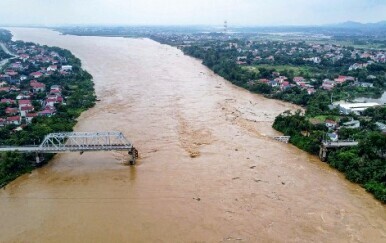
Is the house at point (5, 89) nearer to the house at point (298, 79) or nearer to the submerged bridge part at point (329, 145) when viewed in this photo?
the submerged bridge part at point (329, 145)

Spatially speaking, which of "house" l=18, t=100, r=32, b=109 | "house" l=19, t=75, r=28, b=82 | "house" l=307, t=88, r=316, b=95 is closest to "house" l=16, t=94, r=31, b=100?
"house" l=18, t=100, r=32, b=109

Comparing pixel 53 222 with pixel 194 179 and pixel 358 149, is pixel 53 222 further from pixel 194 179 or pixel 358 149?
pixel 358 149

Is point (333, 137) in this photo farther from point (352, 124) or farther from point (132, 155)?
point (132, 155)

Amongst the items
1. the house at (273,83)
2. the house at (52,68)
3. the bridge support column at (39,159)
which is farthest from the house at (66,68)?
the bridge support column at (39,159)

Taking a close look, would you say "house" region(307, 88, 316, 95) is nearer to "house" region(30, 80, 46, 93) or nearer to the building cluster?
the building cluster

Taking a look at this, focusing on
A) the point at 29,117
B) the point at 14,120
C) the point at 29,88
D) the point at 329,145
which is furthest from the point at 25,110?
the point at 329,145
